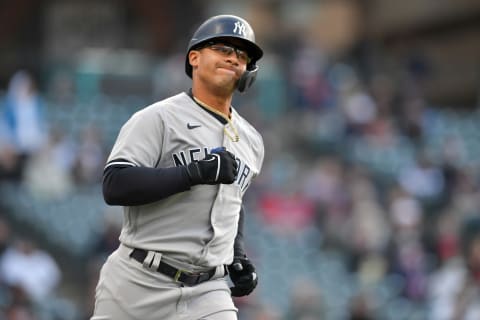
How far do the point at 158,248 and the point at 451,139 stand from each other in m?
11.7

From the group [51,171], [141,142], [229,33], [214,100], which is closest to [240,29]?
[229,33]

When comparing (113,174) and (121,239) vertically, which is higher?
(113,174)

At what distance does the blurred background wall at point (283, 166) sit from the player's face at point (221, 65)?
18.7ft

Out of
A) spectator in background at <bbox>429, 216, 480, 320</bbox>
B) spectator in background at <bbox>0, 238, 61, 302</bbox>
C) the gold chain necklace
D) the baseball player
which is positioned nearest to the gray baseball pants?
the baseball player

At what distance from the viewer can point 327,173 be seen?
14211 millimetres

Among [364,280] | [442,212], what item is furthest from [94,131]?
[442,212]

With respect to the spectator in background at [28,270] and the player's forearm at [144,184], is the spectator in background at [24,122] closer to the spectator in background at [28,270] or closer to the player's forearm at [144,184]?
the spectator in background at [28,270]

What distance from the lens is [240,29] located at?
16.3 feet

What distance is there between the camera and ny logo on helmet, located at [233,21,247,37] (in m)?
4.97

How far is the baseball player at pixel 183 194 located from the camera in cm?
471

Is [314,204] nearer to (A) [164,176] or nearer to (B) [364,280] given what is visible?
(B) [364,280]

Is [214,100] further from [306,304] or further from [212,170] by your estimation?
[306,304]

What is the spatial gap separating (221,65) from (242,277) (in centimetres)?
103

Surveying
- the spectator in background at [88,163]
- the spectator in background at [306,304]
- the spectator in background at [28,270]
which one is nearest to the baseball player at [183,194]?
the spectator in background at [28,270]
